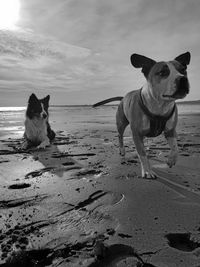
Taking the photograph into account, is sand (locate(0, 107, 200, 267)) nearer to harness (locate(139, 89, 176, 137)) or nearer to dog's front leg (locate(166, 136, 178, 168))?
dog's front leg (locate(166, 136, 178, 168))

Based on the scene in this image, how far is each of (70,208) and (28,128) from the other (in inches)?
203

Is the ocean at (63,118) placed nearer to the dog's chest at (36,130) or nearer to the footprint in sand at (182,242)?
the dog's chest at (36,130)

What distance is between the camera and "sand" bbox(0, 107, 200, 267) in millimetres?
1805

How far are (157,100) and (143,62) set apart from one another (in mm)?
577

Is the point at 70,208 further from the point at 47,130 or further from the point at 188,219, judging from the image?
the point at 47,130

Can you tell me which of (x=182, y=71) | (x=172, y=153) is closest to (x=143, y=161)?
(x=172, y=153)

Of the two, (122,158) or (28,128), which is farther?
(28,128)

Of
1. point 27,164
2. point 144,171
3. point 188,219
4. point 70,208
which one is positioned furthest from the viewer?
point 27,164

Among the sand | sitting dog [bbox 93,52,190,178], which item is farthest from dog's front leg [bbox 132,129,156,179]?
the sand

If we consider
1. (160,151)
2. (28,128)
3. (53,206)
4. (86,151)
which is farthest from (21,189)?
(28,128)

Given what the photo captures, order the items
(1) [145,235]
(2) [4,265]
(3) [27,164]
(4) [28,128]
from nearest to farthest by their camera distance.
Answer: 1. (2) [4,265]
2. (1) [145,235]
3. (3) [27,164]
4. (4) [28,128]

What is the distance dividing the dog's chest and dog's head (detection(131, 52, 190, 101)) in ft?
13.4

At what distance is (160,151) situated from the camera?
18.6ft

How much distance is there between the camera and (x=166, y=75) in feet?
11.1
